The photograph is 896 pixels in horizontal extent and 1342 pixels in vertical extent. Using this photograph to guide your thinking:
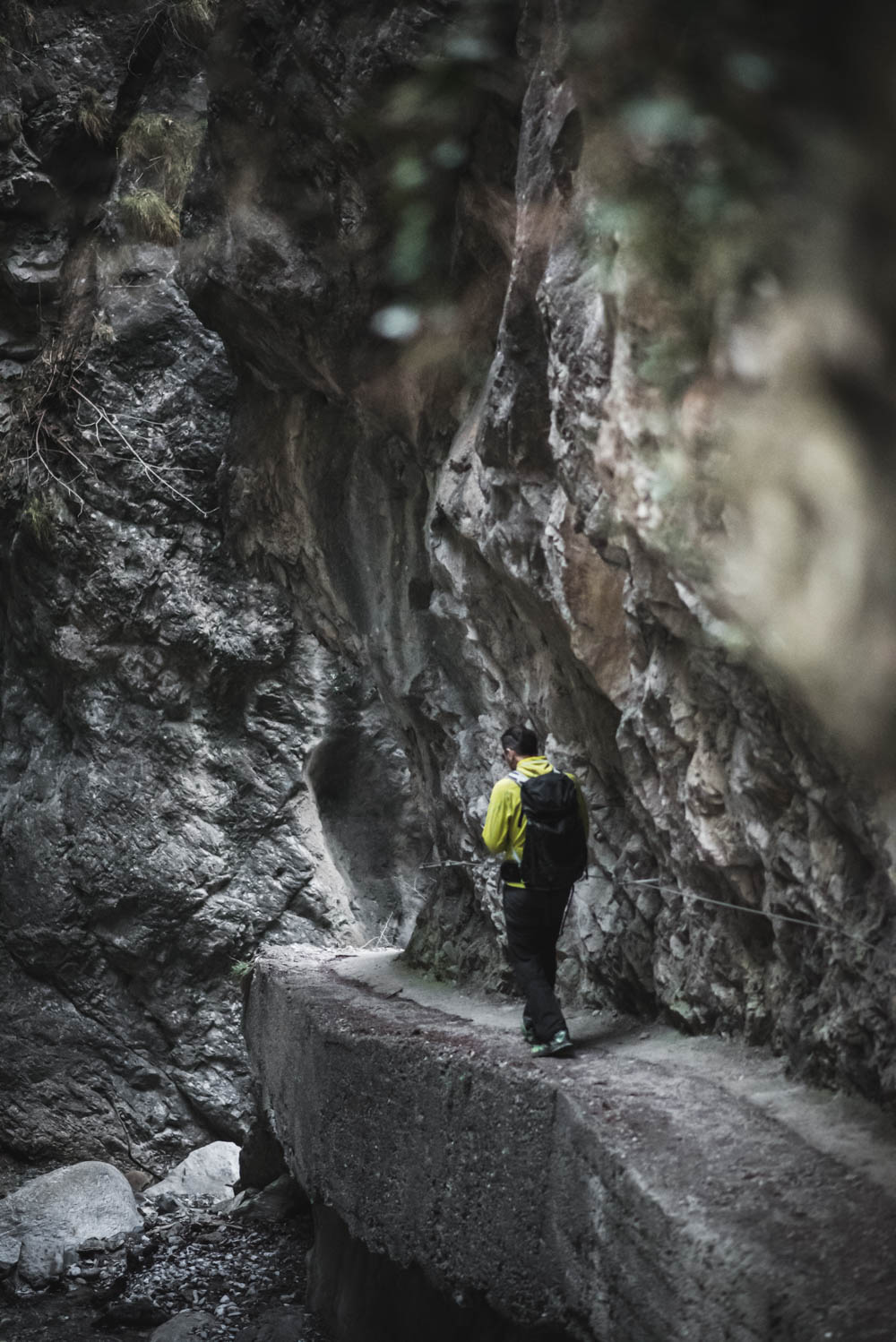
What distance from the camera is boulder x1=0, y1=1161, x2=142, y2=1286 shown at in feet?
26.3

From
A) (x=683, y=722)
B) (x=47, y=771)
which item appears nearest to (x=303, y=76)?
(x=683, y=722)

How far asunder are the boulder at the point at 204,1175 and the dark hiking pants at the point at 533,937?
625cm

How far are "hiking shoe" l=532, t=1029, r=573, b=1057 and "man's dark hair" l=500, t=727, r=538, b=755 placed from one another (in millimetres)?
1150

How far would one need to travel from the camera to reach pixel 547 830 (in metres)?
Result: 4.76

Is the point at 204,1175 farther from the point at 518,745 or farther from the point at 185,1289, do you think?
the point at 518,745

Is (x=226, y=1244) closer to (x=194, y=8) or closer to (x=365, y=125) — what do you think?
(x=365, y=125)

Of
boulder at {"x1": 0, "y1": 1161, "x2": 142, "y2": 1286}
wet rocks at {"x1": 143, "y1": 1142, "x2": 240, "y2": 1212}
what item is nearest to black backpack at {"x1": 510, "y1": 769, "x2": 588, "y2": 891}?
boulder at {"x1": 0, "y1": 1161, "x2": 142, "y2": 1286}

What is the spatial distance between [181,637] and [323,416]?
393 cm

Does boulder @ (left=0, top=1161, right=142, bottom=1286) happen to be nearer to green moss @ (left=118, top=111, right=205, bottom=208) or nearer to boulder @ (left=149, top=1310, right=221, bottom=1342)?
boulder @ (left=149, top=1310, right=221, bottom=1342)

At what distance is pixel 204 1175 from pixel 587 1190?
760 cm

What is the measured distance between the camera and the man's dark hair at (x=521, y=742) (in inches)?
195

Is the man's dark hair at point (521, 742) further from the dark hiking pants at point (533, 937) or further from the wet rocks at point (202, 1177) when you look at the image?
the wet rocks at point (202, 1177)

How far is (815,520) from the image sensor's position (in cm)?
154

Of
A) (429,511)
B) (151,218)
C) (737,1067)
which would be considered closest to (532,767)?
(737,1067)
